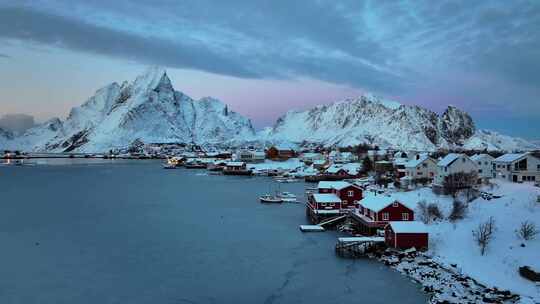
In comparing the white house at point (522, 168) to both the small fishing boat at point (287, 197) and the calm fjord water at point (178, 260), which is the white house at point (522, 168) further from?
the small fishing boat at point (287, 197)

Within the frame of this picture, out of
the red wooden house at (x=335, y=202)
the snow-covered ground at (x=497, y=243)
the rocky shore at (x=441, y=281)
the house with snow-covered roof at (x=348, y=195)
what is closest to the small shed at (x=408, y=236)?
the rocky shore at (x=441, y=281)

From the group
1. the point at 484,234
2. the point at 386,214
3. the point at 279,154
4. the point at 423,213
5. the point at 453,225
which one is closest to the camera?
the point at 484,234

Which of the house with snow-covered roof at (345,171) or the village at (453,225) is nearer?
the village at (453,225)

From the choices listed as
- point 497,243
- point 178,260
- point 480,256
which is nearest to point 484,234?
point 497,243

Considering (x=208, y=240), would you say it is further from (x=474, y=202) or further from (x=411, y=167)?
(x=411, y=167)

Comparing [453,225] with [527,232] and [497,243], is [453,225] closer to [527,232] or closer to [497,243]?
[497,243]
